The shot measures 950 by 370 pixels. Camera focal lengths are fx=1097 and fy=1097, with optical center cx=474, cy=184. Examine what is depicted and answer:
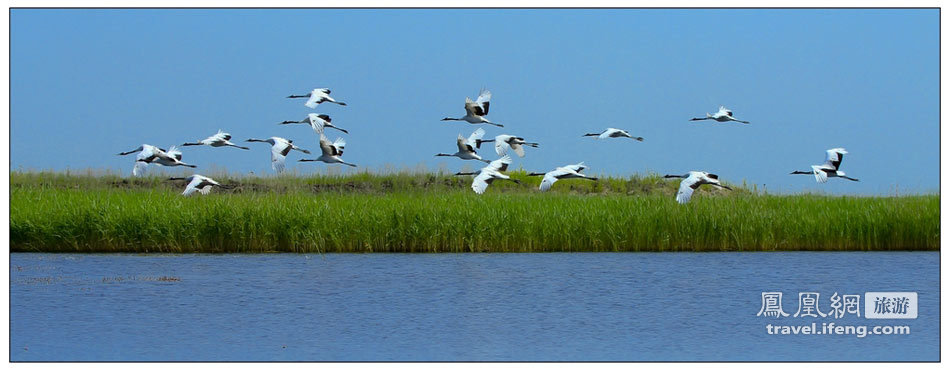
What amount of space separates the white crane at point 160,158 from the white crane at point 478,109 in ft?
12.5

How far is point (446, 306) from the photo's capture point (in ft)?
35.3

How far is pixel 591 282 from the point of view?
1223 centimetres

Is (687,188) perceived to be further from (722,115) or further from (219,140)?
(219,140)

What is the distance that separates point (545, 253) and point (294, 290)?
438 cm

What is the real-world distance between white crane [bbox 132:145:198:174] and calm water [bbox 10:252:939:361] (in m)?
1.28

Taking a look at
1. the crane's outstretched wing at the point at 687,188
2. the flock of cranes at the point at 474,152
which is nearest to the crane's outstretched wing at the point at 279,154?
the flock of cranes at the point at 474,152

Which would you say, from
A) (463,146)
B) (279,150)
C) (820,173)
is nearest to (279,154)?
(279,150)

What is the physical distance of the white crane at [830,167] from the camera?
13242 mm

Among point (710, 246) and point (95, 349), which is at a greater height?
point (710, 246)

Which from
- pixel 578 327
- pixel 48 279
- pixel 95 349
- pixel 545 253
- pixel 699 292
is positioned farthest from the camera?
pixel 545 253

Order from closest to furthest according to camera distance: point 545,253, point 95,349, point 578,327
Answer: point 95,349
point 578,327
point 545,253

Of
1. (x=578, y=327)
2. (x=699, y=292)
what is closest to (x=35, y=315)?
(x=578, y=327)

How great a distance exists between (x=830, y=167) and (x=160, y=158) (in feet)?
28.6

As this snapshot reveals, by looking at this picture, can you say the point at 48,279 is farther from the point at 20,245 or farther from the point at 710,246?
the point at 710,246
